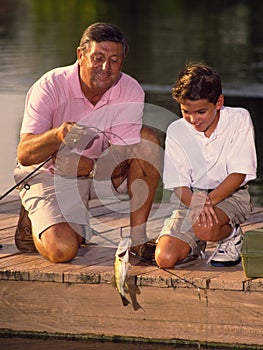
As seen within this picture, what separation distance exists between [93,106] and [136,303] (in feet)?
3.65

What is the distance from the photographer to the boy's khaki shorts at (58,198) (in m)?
6.45

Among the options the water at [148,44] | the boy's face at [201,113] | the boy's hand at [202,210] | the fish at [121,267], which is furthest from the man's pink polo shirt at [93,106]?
the water at [148,44]

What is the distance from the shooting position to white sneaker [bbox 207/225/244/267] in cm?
622

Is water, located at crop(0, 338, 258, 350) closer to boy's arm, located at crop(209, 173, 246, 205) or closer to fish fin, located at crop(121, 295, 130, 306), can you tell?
fish fin, located at crop(121, 295, 130, 306)

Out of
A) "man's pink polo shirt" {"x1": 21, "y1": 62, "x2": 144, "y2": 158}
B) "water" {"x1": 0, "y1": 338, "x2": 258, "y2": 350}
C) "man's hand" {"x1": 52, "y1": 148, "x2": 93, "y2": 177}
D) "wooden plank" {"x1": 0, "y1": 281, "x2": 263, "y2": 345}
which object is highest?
"man's pink polo shirt" {"x1": 21, "y1": 62, "x2": 144, "y2": 158}

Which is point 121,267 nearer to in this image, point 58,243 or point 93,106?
point 58,243

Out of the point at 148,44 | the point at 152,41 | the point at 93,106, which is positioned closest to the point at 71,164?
the point at 93,106

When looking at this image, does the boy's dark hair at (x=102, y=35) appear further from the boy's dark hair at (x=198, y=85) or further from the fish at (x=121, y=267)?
the fish at (x=121, y=267)

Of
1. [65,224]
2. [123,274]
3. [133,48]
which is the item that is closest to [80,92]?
[65,224]

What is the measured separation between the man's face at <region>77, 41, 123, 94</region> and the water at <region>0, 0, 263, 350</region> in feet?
4.38

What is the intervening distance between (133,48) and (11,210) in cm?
1290

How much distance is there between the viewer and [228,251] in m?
6.27

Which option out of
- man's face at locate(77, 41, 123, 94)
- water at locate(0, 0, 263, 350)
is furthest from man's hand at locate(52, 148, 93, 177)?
water at locate(0, 0, 263, 350)

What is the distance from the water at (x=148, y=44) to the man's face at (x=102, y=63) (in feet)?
4.38
